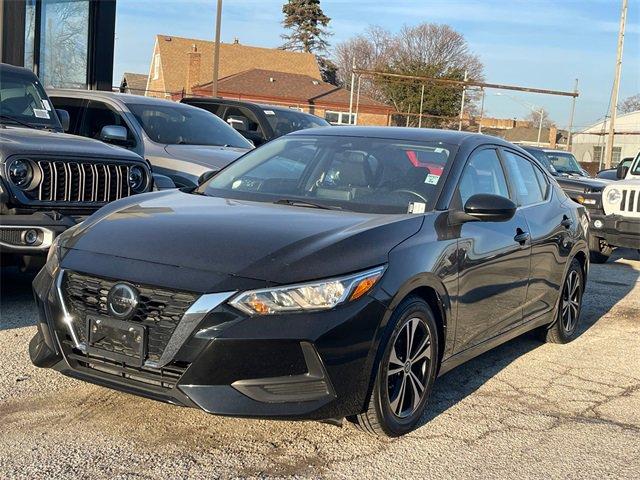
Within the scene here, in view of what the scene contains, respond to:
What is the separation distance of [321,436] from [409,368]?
0.57 m

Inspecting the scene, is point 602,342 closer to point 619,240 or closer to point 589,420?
point 589,420

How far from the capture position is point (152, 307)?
3525 mm

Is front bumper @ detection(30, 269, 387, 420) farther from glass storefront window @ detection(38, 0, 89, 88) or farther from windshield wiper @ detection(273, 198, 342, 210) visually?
glass storefront window @ detection(38, 0, 89, 88)

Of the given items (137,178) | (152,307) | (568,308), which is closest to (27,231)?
(137,178)

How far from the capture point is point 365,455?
12.4 ft

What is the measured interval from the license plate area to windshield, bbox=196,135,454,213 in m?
1.39

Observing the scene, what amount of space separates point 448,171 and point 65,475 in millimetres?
2706

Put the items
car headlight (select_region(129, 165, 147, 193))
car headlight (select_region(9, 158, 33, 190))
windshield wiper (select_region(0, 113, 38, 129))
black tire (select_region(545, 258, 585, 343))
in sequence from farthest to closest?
1. windshield wiper (select_region(0, 113, 38, 129))
2. car headlight (select_region(129, 165, 147, 193))
3. black tire (select_region(545, 258, 585, 343))
4. car headlight (select_region(9, 158, 33, 190))

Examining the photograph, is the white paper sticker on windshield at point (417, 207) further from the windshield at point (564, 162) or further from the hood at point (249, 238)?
the windshield at point (564, 162)

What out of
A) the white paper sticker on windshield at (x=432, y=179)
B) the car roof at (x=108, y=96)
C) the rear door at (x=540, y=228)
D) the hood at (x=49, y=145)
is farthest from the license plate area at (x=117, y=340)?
the car roof at (x=108, y=96)

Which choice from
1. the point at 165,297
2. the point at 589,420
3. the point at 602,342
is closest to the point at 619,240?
the point at 602,342

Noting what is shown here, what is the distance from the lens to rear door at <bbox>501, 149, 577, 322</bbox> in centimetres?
553

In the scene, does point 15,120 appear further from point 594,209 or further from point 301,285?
point 594,209

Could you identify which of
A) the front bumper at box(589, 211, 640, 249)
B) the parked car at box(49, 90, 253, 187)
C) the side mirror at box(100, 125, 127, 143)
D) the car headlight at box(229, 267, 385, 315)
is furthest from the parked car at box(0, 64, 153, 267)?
the front bumper at box(589, 211, 640, 249)
